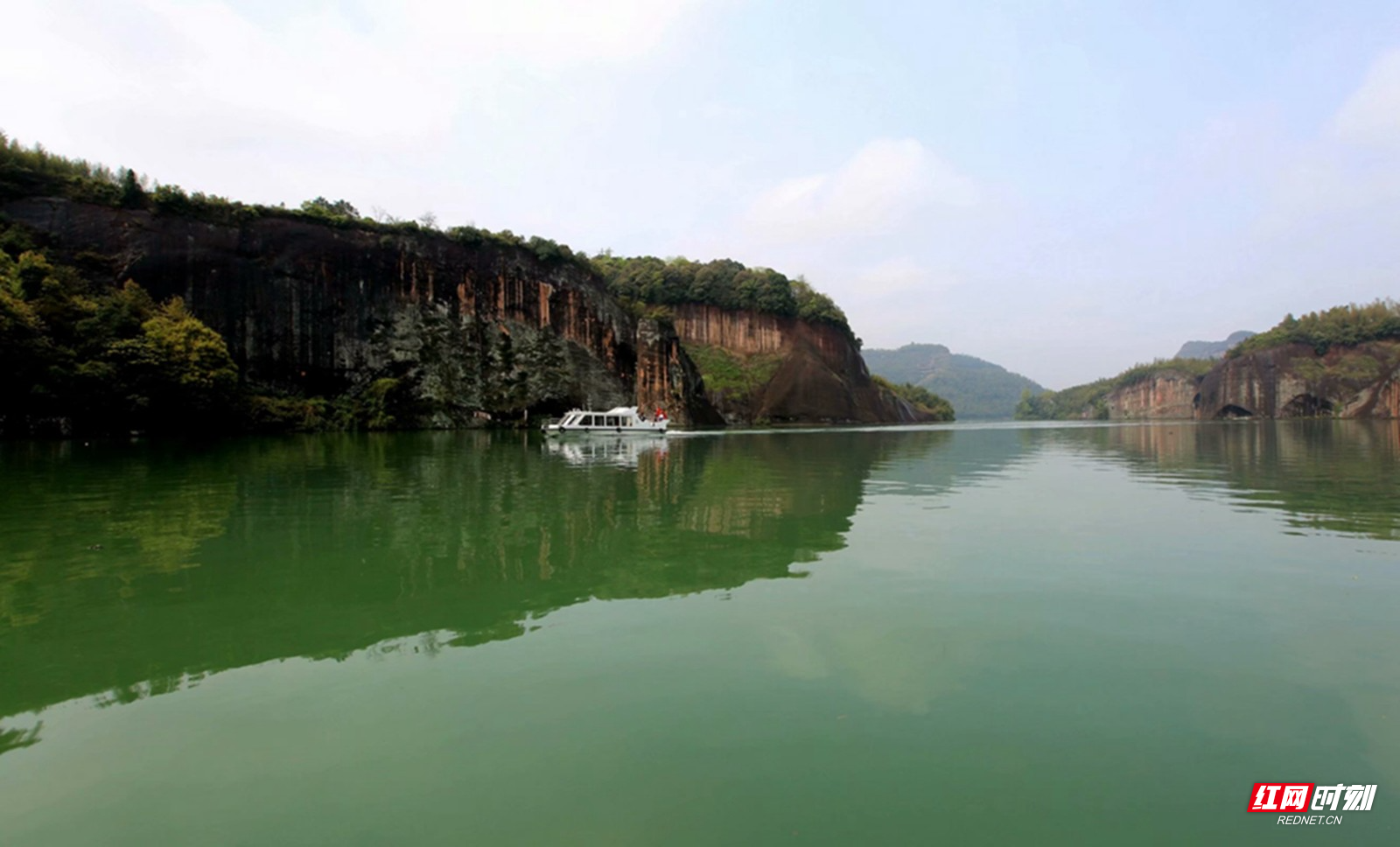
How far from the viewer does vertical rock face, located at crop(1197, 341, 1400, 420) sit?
4491 inches

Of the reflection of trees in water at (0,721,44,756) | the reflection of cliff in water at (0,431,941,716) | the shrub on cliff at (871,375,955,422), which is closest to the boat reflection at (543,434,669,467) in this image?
the reflection of cliff in water at (0,431,941,716)

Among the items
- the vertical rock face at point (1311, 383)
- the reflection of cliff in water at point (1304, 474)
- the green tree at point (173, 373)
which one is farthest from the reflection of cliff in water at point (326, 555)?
the vertical rock face at point (1311, 383)

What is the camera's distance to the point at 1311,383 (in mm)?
120188

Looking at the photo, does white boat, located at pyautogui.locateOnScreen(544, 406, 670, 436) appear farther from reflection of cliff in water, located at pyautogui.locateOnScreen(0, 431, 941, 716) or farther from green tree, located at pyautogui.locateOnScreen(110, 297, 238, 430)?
reflection of cliff in water, located at pyautogui.locateOnScreen(0, 431, 941, 716)

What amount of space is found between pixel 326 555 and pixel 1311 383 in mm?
152749

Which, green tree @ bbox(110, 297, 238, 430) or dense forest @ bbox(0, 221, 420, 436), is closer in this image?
dense forest @ bbox(0, 221, 420, 436)

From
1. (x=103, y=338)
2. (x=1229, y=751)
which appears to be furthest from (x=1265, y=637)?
(x=103, y=338)

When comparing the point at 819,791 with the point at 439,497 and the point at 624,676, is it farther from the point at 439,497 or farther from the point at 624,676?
the point at 439,497

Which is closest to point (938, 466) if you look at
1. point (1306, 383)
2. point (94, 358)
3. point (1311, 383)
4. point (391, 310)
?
point (94, 358)

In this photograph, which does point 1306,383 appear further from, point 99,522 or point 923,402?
point 99,522

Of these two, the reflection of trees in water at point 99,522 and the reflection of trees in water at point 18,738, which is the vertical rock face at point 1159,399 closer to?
the reflection of trees in water at point 99,522

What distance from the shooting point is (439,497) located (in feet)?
52.5

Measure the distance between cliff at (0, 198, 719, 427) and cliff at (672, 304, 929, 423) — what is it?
16.5 metres

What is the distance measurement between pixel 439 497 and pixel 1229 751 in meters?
14.6
